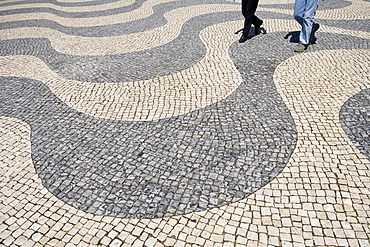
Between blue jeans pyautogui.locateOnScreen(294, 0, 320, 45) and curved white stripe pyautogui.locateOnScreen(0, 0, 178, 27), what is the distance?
6436mm

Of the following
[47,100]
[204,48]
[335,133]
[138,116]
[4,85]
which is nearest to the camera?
[335,133]

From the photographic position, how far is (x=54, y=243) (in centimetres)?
335

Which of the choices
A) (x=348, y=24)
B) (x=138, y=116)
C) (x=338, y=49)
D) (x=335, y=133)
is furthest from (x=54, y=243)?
(x=348, y=24)

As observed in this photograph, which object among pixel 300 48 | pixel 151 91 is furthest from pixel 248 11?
pixel 151 91

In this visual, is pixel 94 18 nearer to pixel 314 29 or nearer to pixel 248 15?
pixel 248 15

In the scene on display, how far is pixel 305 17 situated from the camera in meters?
7.35

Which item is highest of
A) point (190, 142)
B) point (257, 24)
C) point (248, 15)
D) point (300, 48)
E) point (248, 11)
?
point (248, 11)

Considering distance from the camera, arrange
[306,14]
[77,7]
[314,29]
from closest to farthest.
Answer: [306,14] < [314,29] < [77,7]

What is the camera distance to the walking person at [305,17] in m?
7.19

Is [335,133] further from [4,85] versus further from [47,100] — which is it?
[4,85]

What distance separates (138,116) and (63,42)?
5.77m

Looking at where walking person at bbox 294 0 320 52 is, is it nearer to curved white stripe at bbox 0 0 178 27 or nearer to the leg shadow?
the leg shadow

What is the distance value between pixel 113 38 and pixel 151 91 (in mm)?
4299

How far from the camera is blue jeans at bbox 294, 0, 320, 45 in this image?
717 cm
